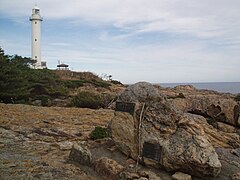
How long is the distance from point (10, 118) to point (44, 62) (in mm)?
45948

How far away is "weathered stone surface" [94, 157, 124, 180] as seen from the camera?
723cm

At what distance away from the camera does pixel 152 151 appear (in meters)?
7.43

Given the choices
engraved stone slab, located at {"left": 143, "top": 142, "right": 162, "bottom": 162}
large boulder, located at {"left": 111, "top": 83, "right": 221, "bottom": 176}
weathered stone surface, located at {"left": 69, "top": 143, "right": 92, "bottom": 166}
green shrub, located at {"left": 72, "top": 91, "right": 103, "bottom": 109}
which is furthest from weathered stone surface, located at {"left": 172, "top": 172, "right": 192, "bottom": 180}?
green shrub, located at {"left": 72, "top": 91, "right": 103, "bottom": 109}

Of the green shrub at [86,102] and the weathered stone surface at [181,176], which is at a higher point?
the green shrub at [86,102]

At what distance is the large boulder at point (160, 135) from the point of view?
680 centimetres

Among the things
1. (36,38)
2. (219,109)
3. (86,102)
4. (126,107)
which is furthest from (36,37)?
(126,107)

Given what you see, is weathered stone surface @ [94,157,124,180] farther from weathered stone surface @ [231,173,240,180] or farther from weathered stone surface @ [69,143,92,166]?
weathered stone surface @ [231,173,240,180]

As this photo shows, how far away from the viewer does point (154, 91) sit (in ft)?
26.0

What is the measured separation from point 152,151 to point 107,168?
1.20 metres

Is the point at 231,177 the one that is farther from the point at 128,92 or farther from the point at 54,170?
the point at 54,170

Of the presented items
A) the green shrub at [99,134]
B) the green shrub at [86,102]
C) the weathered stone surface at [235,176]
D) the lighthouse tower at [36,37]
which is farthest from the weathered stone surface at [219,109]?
the lighthouse tower at [36,37]

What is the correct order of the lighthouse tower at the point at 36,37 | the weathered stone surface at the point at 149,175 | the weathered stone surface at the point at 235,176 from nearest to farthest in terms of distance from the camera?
the weathered stone surface at the point at 235,176 → the weathered stone surface at the point at 149,175 → the lighthouse tower at the point at 36,37

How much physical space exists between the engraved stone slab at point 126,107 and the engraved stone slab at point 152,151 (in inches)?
38.8

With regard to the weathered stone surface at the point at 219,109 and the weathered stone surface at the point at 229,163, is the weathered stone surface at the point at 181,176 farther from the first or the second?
the weathered stone surface at the point at 219,109
